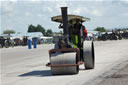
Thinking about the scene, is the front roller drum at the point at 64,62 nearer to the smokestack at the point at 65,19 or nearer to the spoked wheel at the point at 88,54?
the spoked wheel at the point at 88,54

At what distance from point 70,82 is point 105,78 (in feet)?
3.71

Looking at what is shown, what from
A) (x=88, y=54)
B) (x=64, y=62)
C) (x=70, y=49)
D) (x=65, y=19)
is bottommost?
(x=64, y=62)

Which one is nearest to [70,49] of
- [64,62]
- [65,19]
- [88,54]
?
[64,62]

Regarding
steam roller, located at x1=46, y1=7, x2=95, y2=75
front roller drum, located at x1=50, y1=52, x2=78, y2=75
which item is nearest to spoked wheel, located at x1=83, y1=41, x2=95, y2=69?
steam roller, located at x1=46, y1=7, x2=95, y2=75

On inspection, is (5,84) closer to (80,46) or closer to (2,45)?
(80,46)

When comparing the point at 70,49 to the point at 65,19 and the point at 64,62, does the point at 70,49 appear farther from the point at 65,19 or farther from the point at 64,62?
the point at 65,19

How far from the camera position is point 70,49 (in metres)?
12.5

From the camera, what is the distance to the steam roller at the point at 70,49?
12016mm

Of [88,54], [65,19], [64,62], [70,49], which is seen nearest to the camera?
[64,62]

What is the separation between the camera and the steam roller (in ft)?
39.4

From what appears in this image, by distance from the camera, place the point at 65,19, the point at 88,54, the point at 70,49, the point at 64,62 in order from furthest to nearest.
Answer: the point at 65,19, the point at 88,54, the point at 70,49, the point at 64,62

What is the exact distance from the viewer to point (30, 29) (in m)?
192

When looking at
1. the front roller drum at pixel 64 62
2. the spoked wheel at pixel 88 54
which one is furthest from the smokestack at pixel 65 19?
the front roller drum at pixel 64 62

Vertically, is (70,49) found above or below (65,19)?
below
